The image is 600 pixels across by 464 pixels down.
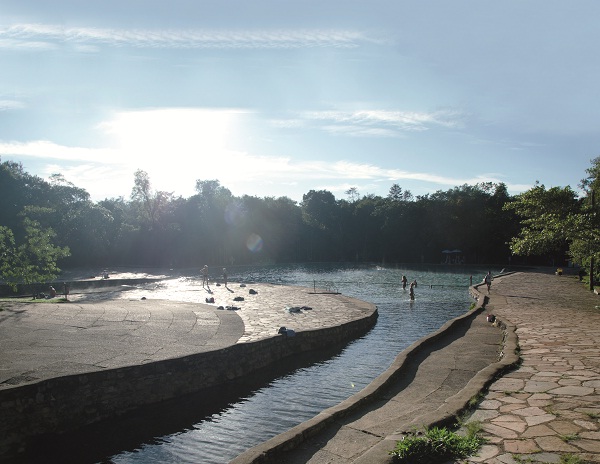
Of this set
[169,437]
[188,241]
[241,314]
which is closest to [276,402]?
[169,437]

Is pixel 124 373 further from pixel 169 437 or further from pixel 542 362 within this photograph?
pixel 542 362

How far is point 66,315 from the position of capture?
15312mm

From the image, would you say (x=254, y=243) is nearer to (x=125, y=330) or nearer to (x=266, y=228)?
(x=266, y=228)

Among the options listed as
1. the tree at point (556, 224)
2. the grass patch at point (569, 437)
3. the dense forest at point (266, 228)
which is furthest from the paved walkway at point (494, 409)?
the dense forest at point (266, 228)

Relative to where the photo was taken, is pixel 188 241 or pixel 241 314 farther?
pixel 188 241

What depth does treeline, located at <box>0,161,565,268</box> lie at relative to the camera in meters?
59.1

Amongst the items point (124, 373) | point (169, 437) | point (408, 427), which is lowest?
point (169, 437)

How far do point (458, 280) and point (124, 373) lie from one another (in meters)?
37.5

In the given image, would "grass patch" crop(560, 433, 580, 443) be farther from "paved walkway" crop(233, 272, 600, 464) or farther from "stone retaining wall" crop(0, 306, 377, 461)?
"stone retaining wall" crop(0, 306, 377, 461)

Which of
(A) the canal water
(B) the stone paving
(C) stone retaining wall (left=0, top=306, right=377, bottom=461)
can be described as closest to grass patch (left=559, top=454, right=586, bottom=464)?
(B) the stone paving

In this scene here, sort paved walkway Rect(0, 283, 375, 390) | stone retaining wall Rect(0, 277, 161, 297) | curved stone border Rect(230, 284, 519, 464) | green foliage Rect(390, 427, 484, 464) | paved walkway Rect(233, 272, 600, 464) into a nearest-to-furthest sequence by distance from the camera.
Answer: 1. green foliage Rect(390, 427, 484, 464)
2. paved walkway Rect(233, 272, 600, 464)
3. curved stone border Rect(230, 284, 519, 464)
4. paved walkway Rect(0, 283, 375, 390)
5. stone retaining wall Rect(0, 277, 161, 297)

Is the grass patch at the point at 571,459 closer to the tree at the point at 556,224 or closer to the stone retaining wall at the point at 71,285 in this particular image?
the tree at the point at 556,224

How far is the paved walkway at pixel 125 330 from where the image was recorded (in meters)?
9.84

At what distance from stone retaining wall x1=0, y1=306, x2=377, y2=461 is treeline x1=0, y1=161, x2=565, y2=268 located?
4777 centimetres
